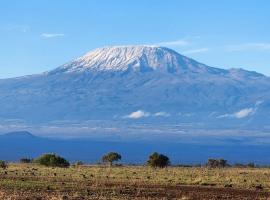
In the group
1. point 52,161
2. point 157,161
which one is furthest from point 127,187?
point 157,161

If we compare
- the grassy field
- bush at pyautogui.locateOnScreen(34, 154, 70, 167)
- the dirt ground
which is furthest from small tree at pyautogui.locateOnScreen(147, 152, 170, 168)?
the dirt ground

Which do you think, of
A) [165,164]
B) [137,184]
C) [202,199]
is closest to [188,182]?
[137,184]

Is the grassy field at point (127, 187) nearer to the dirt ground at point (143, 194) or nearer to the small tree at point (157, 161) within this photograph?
the dirt ground at point (143, 194)

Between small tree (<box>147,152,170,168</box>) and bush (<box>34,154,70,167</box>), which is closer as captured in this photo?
bush (<box>34,154,70,167</box>)

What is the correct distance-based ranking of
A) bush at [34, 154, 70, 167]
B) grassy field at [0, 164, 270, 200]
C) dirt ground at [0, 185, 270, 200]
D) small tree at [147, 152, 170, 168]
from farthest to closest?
small tree at [147, 152, 170, 168], bush at [34, 154, 70, 167], grassy field at [0, 164, 270, 200], dirt ground at [0, 185, 270, 200]

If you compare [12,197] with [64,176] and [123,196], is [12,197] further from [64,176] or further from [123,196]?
[64,176]

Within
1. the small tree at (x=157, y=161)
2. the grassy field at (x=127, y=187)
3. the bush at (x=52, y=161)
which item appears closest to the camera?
the grassy field at (x=127, y=187)

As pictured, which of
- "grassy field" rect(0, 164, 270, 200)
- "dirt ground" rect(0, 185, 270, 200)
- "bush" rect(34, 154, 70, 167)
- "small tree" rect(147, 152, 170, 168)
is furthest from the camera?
"small tree" rect(147, 152, 170, 168)

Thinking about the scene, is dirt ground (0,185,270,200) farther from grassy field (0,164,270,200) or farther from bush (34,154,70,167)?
bush (34,154,70,167)

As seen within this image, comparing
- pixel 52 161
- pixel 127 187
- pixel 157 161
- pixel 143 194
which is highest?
pixel 157 161

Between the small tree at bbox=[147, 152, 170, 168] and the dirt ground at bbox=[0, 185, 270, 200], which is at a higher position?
the small tree at bbox=[147, 152, 170, 168]

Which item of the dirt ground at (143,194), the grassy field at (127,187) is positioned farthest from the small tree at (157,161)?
the dirt ground at (143,194)

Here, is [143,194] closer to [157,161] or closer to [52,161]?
[52,161]

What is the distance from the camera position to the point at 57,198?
94.9 ft
